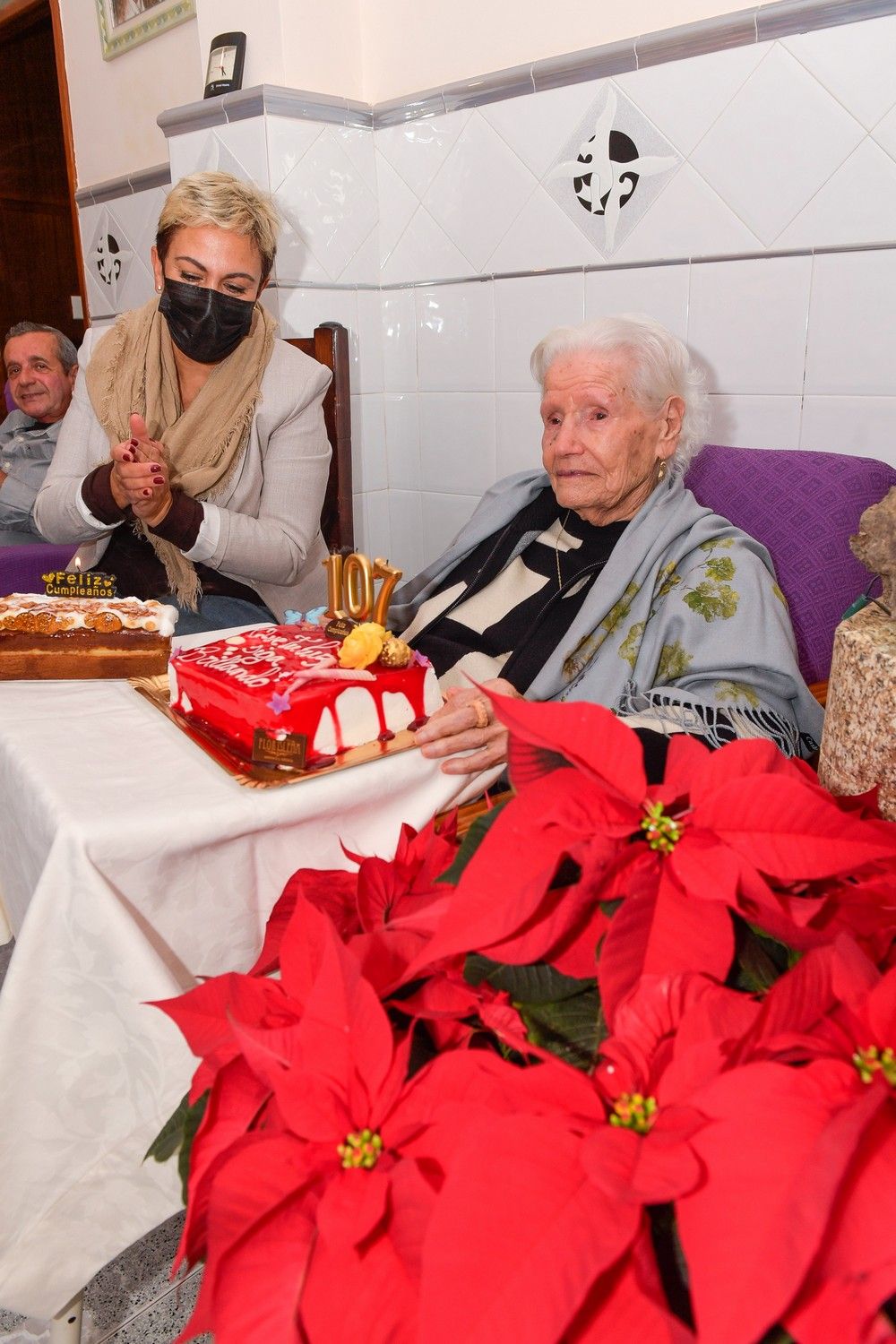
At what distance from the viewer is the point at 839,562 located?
1.49 meters

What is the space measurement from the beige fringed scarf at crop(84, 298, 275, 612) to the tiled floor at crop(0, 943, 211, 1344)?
114 cm

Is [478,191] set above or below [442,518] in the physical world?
above

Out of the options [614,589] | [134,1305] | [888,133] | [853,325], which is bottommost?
[134,1305]

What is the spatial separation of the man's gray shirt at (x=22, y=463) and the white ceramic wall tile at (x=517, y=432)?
4.23ft

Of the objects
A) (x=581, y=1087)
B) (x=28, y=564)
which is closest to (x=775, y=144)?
(x=28, y=564)

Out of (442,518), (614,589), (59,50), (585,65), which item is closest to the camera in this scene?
(614,589)

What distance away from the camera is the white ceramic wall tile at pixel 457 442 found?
2.61m

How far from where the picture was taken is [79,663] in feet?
4.23

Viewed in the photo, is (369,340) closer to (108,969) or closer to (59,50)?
(59,50)

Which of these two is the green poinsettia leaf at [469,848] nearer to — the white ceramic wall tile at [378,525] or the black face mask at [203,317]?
the black face mask at [203,317]

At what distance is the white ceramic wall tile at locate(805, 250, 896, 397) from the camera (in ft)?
6.03

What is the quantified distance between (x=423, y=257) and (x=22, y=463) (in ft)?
4.44

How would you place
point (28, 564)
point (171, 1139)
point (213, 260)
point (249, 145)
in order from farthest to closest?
point (249, 145), point (28, 564), point (213, 260), point (171, 1139)

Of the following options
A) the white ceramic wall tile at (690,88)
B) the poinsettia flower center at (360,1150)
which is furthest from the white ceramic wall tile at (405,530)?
the poinsettia flower center at (360,1150)
